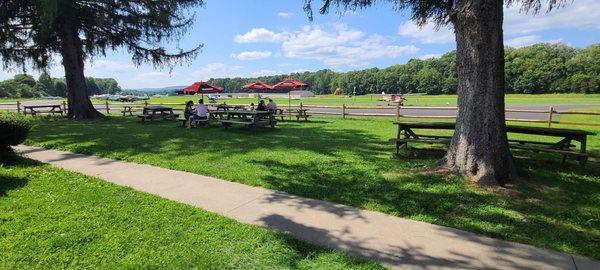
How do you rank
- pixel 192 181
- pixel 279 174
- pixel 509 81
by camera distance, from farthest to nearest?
pixel 509 81 < pixel 279 174 < pixel 192 181

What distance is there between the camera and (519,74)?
8231cm

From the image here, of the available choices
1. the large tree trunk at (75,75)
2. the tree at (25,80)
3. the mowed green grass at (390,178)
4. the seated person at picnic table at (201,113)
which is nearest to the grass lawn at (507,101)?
the large tree trunk at (75,75)

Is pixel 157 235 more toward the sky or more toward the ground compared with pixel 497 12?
more toward the ground

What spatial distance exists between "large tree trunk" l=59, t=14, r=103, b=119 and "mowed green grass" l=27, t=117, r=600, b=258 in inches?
327

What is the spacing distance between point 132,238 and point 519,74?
3661 inches

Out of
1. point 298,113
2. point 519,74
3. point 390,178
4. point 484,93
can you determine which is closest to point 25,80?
point 298,113

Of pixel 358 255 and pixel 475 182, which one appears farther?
pixel 475 182

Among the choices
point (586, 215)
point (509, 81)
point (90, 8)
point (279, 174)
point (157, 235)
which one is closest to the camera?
point (157, 235)

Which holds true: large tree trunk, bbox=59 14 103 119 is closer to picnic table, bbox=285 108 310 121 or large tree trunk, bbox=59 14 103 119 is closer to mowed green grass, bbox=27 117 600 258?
mowed green grass, bbox=27 117 600 258

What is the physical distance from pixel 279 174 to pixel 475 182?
336 cm

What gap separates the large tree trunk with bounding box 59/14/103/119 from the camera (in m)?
19.2

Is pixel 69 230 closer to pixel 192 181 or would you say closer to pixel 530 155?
pixel 192 181

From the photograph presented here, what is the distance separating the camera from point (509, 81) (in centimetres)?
8362

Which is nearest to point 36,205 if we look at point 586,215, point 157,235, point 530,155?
point 157,235
